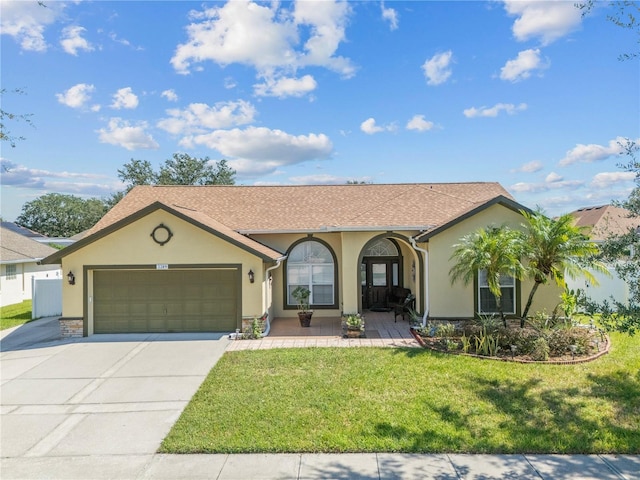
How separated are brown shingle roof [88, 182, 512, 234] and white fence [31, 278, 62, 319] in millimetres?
3559

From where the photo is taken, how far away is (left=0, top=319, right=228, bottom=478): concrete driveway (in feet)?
20.7

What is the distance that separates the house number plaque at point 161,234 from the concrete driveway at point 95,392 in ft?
10.4

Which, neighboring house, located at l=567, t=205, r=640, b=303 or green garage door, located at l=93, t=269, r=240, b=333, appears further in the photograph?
green garage door, located at l=93, t=269, r=240, b=333

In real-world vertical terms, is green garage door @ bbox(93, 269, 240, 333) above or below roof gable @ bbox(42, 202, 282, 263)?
below

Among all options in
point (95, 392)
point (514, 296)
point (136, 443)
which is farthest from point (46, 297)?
point (514, 296)

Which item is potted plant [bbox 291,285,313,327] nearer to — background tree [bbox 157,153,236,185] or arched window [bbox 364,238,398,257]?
arched window [bbox 364,238,398,257]

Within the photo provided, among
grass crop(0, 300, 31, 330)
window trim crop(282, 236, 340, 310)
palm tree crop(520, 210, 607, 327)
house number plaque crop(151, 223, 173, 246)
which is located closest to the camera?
palm tree crop(520, 210, 607, 327)

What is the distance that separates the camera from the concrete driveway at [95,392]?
20.7ft

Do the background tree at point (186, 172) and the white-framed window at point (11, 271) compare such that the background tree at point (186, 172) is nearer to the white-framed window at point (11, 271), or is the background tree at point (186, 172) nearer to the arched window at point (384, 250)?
the white-framed window at point (11, 271)

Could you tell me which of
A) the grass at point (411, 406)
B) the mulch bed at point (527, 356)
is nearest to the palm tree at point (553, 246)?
the mulch bed at point (527, 356)

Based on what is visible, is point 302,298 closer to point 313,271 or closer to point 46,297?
point 313,271

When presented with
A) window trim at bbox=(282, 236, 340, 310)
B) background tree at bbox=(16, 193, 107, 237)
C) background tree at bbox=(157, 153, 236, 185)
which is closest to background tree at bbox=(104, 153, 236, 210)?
background tree at bbox=(157, 153, 236, 185)

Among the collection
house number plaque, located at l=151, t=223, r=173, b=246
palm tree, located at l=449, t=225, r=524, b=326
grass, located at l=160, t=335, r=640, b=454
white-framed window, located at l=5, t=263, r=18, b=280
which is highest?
house number plaque, located at l=151, t=223, r=173, b=246

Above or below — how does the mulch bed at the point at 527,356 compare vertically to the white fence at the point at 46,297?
below
